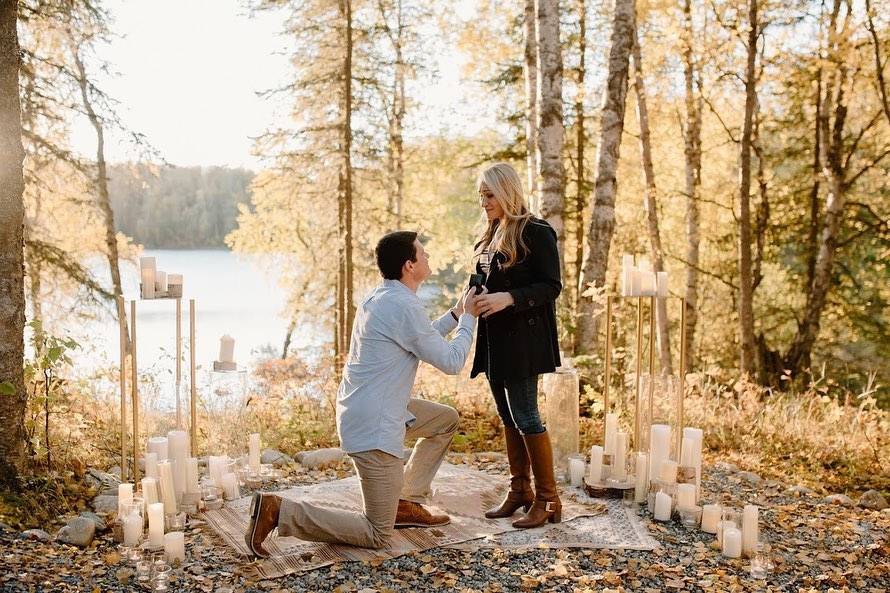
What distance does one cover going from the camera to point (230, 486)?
4.40 m

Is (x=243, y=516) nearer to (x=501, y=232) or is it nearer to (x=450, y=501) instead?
(x=450, y=501)

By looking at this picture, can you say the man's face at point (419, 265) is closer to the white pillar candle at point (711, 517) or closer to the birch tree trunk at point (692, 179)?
the white pillar candle at point (711, 517)

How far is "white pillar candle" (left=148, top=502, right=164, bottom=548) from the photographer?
3562 mm

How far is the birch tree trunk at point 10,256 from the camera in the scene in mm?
3996

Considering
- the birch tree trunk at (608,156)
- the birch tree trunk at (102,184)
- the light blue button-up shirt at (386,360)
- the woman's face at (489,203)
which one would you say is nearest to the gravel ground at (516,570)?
the light blue button-up shirt at (386,360)

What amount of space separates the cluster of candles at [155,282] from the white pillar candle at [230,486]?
3.44ft

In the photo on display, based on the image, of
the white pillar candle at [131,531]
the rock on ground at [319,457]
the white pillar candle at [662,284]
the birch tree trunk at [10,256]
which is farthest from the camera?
the rock on ground at [319,457]

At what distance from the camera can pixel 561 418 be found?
5.03 meters

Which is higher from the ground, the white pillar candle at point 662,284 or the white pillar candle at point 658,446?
the white pillar candle at point 662,284

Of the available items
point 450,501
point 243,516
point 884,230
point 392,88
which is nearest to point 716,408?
point 450,501

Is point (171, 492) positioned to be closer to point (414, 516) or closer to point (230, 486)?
point (230, 486)

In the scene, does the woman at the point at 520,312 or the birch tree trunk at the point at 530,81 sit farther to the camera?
the birch tree trunk at the point at 530,81

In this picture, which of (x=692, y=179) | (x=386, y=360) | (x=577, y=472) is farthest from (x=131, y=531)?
(x=692, y=179)

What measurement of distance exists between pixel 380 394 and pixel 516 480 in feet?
3.58
